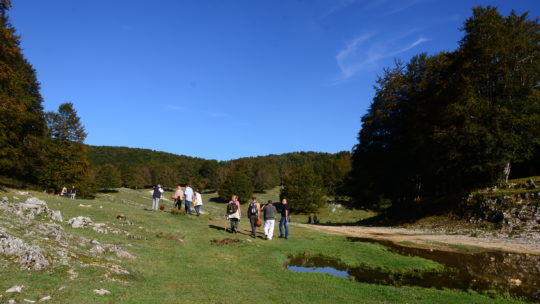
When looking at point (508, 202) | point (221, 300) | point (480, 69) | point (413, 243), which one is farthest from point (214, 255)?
point (480, 69)

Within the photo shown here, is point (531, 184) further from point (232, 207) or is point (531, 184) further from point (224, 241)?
point (224, 241)

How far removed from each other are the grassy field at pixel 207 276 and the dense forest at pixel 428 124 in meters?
17.8

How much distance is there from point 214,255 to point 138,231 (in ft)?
19.2

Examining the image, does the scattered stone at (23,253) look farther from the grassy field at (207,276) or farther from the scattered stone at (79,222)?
the scattered stone at (79,222)

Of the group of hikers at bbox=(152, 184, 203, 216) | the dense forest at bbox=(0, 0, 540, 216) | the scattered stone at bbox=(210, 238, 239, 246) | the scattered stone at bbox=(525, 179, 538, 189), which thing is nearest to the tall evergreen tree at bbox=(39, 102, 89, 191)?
the dense forest at bbox=(0, 0, 540, 216)

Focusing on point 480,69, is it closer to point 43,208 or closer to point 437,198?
point 437,198

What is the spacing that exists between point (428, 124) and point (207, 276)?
119ft

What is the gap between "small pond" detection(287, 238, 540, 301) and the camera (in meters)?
12.6

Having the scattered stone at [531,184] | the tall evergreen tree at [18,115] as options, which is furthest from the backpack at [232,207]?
the scattered stone at [531,184]

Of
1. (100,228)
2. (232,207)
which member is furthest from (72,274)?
(232,207)

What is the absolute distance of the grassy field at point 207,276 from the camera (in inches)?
336

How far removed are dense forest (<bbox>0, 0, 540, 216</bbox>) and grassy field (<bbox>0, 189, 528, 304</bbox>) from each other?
58.5 feet

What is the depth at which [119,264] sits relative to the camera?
11375 mm

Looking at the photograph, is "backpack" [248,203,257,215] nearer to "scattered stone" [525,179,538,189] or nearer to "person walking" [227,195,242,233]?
"person walking" [227,195,242,233]
